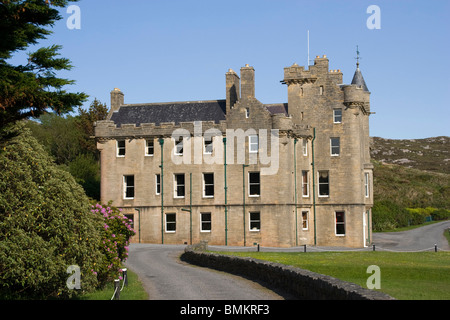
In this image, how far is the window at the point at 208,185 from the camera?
5166 centimetres

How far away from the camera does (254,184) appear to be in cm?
5062

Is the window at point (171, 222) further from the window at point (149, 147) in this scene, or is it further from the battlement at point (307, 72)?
the battlement at point (307, 72)

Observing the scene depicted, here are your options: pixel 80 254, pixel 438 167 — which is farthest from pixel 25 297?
pixel 438 167

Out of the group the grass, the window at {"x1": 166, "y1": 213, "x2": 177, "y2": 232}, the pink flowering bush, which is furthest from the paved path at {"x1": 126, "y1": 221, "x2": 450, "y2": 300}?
the window at {"x1": 166, "y1": 213, "x2": 177, "y2": 232}

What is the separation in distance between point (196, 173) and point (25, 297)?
31.3m

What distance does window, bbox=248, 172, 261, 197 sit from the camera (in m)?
50.6

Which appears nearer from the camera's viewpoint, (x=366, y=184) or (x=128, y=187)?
(x=128, y=187)

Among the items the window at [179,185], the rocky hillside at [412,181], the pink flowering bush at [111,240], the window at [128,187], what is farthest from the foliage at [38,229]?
the rocky hillside at [412,181]

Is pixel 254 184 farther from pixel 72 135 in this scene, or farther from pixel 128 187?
pixel 72 135

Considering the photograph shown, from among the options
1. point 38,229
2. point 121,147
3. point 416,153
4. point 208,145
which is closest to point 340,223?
point 208,145

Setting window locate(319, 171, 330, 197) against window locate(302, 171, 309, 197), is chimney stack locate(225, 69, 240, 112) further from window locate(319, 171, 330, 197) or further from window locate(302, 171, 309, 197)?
window locate(319, 171, 330, 197)

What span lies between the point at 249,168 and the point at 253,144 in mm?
1978

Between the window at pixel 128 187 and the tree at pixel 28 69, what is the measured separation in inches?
1397
